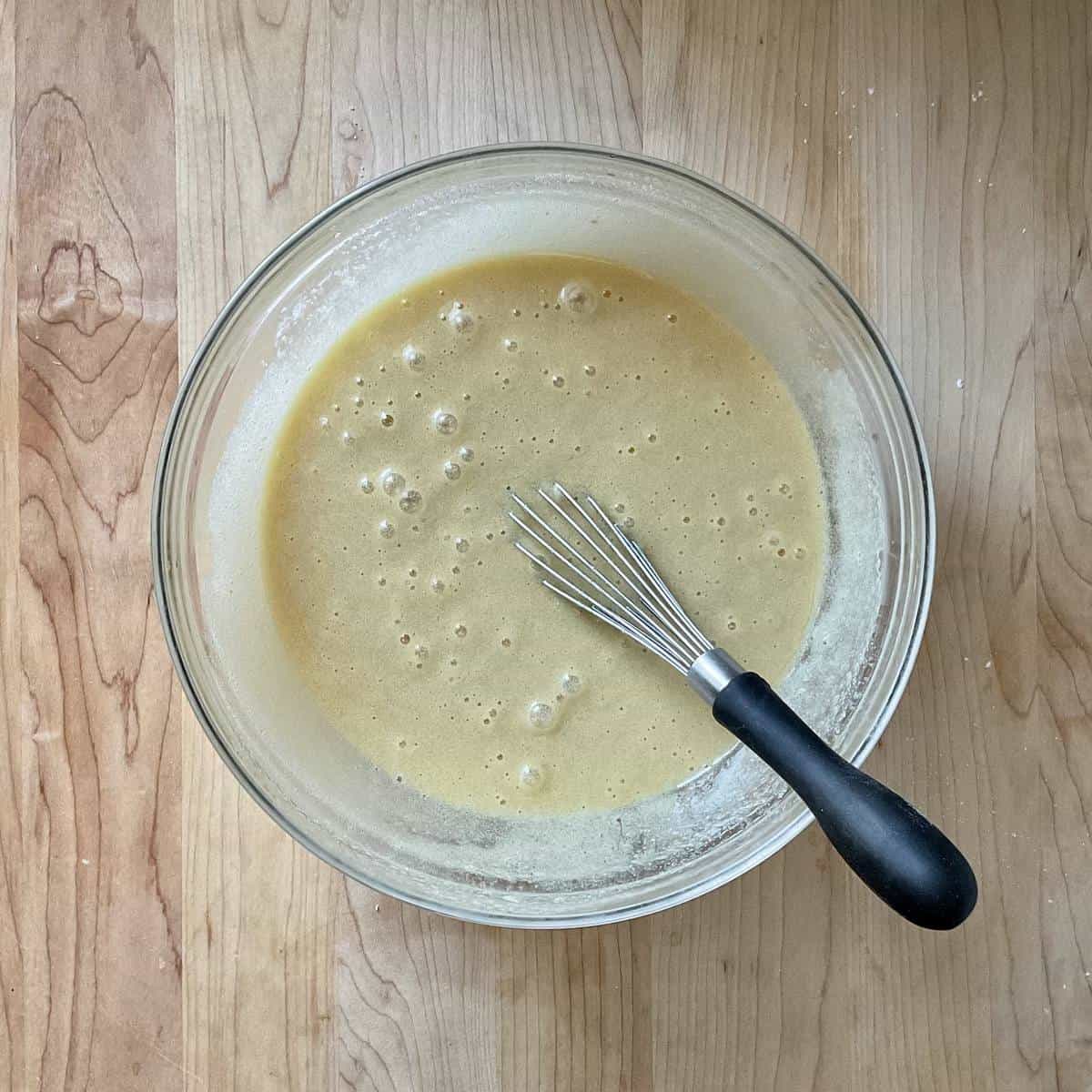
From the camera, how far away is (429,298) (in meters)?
0.85

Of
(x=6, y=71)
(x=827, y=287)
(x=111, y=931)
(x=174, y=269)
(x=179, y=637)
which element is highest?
(x=6, y=71)

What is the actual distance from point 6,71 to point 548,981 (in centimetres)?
80

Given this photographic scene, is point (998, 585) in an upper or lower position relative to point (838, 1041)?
upper

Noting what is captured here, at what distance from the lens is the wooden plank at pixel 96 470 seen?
2.85 feet

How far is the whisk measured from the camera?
625mm

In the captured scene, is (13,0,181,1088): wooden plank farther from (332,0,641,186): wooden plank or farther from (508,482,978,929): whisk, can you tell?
(508,482,978,929): whisk

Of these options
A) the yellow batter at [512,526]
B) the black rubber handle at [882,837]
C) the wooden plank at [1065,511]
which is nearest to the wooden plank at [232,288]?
the yellow batter at [512,526]

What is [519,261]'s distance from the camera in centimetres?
85

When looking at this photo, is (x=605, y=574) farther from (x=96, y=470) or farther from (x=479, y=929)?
(x=96, y=470)

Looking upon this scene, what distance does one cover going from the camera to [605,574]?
0.85 meters

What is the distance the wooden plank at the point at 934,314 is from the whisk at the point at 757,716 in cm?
19

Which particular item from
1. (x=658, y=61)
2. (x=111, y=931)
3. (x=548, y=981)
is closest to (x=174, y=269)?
(x=658, y=61)

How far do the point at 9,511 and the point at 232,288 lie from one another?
0.24 metres

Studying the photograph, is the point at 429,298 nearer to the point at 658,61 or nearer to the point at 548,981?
the point at 658,61
